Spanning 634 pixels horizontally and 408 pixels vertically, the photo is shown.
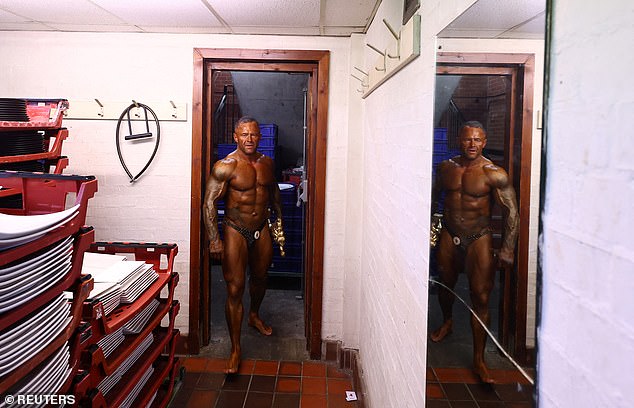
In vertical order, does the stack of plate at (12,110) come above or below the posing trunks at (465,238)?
above

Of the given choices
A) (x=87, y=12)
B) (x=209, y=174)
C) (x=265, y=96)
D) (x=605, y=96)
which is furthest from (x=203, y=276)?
(x=605, y=96)

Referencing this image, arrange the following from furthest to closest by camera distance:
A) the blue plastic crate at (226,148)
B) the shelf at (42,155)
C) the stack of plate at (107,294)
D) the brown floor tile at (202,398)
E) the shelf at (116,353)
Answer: the blue plastic crate at (226,148) < the brown floor tile at (202,398) < the shelf at (42,155) < the stack of plate at (107,294) < the shelf at (116,353)

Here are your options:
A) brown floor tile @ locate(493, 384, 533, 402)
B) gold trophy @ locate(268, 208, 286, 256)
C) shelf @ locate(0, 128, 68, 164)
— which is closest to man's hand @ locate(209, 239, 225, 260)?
gold trophy @ locate(268, 208, 286, 256)

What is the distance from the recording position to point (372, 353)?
2723mm

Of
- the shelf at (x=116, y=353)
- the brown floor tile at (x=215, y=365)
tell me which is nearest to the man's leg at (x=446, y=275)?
the shelf at (x=116, y=353)

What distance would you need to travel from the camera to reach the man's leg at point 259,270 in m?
3.96

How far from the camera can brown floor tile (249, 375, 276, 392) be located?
330 cm

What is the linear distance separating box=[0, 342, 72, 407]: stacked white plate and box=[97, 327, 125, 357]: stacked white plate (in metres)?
0.32

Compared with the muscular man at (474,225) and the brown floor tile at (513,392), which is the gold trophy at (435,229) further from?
the brown floor tile at (513,392)

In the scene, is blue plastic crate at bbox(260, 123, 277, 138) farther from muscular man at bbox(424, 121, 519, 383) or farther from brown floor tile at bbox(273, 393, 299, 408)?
muscular man at bbox(424, 121, 519, 383)

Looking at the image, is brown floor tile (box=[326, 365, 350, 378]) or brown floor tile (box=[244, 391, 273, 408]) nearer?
brown floor tile (box=[244, 391, 273, 408])

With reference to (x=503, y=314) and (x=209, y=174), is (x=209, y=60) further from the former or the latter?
(x=503, y=314)

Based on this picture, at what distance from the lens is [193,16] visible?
3139 mm

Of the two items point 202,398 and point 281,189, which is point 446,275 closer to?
point 202,398
